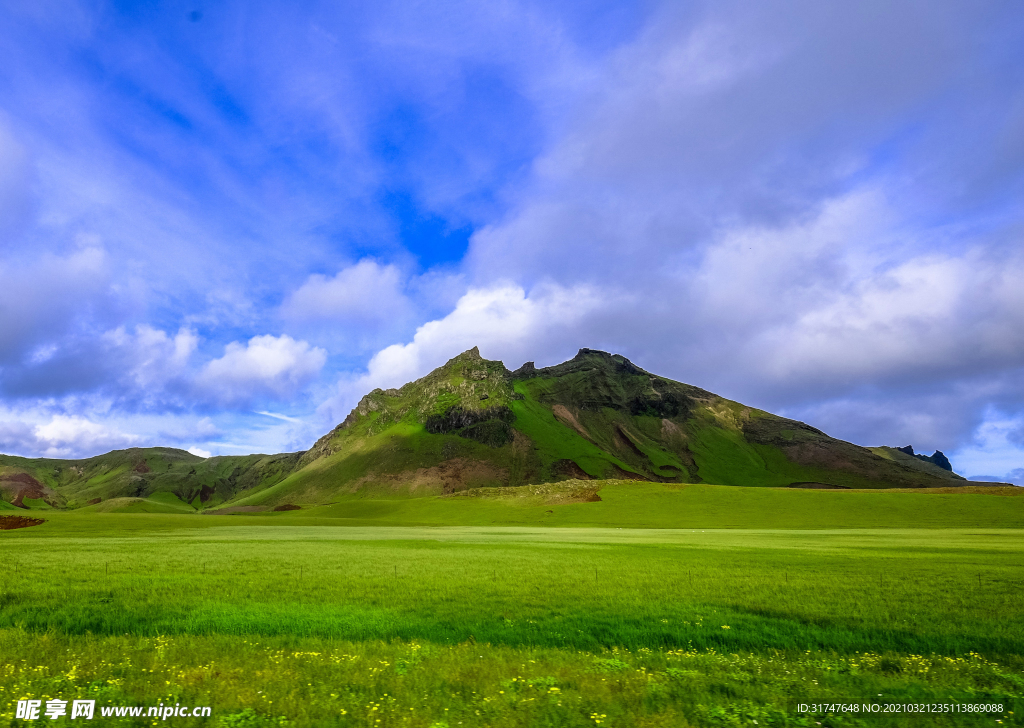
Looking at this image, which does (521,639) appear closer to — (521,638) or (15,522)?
(521,638)

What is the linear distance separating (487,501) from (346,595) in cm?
11811

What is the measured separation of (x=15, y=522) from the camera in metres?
88.8

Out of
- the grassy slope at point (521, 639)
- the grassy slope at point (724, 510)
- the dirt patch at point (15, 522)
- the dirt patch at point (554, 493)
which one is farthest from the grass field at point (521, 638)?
the dirt patch at point (554, 493)

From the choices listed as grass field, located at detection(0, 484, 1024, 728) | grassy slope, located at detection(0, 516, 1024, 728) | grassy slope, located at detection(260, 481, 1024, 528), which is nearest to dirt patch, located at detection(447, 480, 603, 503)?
grassy slope, located at detection(260, 481, 1024, 528)

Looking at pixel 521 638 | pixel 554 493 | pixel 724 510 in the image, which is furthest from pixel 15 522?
pixel 724 510

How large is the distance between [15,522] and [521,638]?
374ft

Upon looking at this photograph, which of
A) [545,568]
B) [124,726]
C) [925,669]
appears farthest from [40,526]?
[925,669]

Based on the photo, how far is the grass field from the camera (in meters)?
12.0

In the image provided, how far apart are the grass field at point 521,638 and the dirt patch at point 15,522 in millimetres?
70634

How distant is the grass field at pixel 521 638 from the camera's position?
12.0 meters

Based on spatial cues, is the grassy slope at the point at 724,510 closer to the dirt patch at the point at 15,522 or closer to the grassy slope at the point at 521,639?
the dirt patch at the point at 15,522

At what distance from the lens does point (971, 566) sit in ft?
106

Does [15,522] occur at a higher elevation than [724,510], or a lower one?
higher

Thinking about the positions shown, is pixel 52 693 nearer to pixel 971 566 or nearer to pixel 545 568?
pixel 545 568
